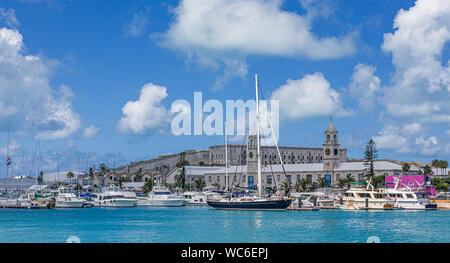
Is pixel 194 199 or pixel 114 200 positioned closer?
pixel 114 200

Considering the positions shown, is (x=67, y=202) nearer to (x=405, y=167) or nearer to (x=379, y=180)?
(x=379, y=180)

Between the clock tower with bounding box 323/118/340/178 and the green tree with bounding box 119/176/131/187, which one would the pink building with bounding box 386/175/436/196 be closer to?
the clock tower with bounding box 323/118/340/178

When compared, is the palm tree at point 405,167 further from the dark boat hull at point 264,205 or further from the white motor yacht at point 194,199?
the dark boat hull at point 264,205

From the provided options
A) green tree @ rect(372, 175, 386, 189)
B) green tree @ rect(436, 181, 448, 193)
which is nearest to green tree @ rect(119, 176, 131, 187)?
green tree @ rect(372, 175, 386, 189)

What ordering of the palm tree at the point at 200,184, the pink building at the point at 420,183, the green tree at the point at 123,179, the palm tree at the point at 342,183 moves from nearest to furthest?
the pink building at the point at 420,183
the palm tree at the point at 342,183
the palm tree at the point at 200,184
the green tree at the point at 123,179

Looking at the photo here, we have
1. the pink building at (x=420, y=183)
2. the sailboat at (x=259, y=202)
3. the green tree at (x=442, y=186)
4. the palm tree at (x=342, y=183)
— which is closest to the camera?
the sailboat at (x=259, y=202)

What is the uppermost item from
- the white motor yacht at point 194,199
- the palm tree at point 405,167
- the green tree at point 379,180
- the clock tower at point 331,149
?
the clock tower at point 331,149

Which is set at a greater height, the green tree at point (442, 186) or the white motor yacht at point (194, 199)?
the green tree at point (442, 186)

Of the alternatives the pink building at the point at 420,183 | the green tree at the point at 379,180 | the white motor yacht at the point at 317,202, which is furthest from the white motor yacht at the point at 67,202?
the pink building at the point at 420,183

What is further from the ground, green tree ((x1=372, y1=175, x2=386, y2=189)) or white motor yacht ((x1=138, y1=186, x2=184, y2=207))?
green tree ((x1=372, y1=175, x2=386, y2=189))

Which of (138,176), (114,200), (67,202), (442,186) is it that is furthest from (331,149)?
(138,176)
